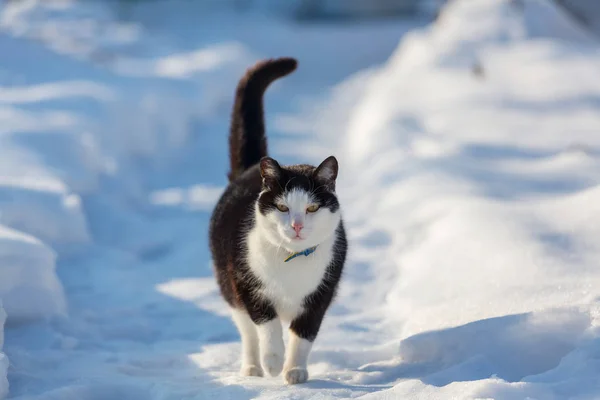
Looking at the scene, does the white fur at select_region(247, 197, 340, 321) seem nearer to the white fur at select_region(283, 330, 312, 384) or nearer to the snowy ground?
the white fur at select_region(283, 330, 312, 384)

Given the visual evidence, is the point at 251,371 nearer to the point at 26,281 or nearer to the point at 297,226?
the point at 297,226

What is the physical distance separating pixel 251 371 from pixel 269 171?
2.58 feet

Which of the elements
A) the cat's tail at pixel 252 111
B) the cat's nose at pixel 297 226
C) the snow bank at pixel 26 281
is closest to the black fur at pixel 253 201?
the cat's tail at pixel 252 111

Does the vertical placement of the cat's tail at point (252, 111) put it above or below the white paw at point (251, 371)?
above

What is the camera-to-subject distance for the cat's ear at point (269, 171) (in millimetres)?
2645

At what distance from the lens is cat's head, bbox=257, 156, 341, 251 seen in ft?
8.51

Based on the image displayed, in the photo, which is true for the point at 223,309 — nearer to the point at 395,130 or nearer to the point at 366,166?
the point at 366,166

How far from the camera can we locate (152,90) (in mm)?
8422

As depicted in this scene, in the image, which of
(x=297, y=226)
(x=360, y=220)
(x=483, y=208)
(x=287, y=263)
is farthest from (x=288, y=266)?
(x=360, y=220)

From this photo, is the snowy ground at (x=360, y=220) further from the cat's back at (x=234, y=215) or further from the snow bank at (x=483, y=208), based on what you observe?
the cat's back at (x=234, y=215)

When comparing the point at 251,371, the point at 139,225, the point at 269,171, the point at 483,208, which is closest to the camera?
the point at 269,171

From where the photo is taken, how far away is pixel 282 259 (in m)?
2.71

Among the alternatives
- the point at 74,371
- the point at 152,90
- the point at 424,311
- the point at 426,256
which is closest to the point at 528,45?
the point at 152,90

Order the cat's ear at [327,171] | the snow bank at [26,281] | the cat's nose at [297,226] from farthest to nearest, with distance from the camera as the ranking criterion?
1. the snow bank at [26,281]
2. the cat's ear at [327,171]
3. the cat's nose at [297,226]
